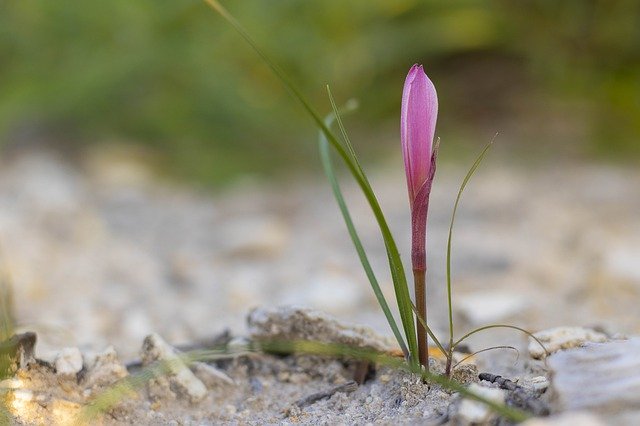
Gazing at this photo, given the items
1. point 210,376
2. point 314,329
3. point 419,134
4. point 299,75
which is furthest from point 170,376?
point 299,75

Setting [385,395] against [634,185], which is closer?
[385,395]

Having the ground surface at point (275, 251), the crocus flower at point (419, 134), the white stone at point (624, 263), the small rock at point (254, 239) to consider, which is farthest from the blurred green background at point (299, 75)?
the crocus flower at point (419, 134)

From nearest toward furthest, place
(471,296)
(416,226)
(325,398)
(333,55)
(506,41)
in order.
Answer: (416,226)
(325,398)
(471,296)
(333,55)
(506,41)

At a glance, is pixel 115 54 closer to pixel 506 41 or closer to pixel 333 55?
pixel 333 55

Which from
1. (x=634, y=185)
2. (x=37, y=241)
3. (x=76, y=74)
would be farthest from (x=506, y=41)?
(x=37, y=241)

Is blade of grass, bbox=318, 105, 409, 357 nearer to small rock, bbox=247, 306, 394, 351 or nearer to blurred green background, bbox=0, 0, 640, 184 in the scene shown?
small rock, bbox=247, 306, 394, 351

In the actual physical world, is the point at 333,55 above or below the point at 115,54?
above

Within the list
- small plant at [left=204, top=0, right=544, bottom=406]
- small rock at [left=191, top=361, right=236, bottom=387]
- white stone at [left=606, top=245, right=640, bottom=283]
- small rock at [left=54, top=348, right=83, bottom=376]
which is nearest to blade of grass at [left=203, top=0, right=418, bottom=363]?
small plant at [left=204, top=0, right=544, bottom=406]
